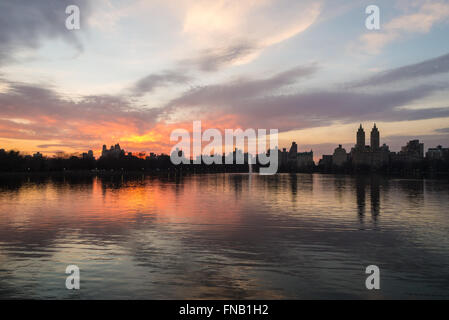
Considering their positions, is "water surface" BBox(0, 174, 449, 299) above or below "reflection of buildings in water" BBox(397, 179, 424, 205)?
above

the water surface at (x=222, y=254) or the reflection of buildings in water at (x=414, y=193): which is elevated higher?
the water surface at (x=222, y=254)

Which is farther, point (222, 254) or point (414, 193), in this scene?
point (414, 193)

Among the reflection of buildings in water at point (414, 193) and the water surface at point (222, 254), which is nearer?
the water surface at point (222, 254)

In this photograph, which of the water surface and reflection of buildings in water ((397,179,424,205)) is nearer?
the water surface

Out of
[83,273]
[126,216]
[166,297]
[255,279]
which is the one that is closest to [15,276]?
[83,273]

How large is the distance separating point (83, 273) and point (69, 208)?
25267mm

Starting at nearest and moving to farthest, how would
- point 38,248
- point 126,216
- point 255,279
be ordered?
point 255,279 < point 38,248 < point 126,216

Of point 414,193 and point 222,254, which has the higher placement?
point 222,254
